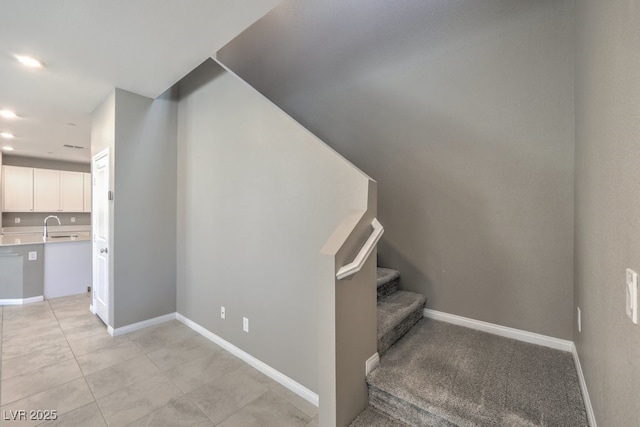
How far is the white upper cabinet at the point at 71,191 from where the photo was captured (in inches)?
254

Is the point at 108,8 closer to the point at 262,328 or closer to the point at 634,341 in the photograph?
the point at 262,328

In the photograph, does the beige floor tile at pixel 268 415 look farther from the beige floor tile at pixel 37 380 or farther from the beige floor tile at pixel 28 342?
the beige floor tile at pixel 28 342

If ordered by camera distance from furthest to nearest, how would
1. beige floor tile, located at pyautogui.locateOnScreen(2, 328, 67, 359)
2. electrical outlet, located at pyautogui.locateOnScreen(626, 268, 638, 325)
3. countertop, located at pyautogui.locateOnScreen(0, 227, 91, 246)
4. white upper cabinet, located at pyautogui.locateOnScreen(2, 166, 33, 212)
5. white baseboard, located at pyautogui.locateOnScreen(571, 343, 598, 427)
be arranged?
1. white upper cabinet, located at pyautogui.locateOnScreen(2, 166, 33, 212)
2. countertop, located at pyautogui.locateOnScreen(0, 227, 91, 246)
3. beige floor tile, located at pyautogui.locateOnScreen(2, 328, 67, 359)
4. white baseboard, located at pyautogui.locateOnScreen(571, 343, 598, 427)
5. electrical outlet, located at pyautogui.locateOnScreen(626, 268, 638, 325)

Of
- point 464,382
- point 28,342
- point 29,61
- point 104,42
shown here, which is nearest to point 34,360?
point 28,342

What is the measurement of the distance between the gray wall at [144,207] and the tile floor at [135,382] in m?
0.41

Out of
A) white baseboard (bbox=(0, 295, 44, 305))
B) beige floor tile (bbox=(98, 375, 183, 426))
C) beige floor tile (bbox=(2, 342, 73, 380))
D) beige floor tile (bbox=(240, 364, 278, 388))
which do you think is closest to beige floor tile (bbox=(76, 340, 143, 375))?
beige floor tile (bbox=(2, 342, 73, 380))

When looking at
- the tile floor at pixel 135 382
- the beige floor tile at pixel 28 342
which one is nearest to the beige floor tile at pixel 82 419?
the tile floor at pixel 135 382

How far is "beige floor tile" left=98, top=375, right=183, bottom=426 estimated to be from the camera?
5.82 ft

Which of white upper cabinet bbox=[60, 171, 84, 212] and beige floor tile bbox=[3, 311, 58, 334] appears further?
white upper cabinet bbox=[60, 171, 84, 212]

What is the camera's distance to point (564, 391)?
155 cm

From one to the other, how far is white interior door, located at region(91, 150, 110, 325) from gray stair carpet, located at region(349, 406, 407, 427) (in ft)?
9.70

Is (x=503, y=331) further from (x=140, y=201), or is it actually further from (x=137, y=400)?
(x=140, y=201)

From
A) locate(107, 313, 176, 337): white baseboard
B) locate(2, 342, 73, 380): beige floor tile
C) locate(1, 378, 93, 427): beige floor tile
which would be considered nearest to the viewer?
locate(1, 378, 93, 427): beige floor tile

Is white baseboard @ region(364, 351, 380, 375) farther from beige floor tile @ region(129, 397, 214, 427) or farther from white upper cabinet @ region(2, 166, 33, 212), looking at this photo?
white upper cabinet @ region(2, 166, 33, 212)
